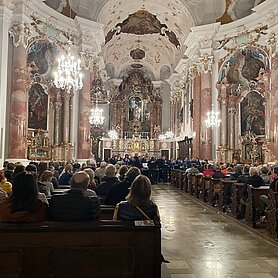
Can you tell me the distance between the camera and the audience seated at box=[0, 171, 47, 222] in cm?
355

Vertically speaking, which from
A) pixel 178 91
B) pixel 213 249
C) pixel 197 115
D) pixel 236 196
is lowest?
pixel 213 249

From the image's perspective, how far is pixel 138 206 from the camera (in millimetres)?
4055

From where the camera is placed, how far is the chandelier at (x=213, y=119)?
19.4 meters

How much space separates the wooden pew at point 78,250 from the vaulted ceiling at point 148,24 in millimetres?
17771

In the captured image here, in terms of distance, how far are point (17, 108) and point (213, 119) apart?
9.47 m

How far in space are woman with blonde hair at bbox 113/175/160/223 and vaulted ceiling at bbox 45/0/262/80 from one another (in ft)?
56.1

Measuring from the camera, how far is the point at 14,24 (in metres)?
15.7

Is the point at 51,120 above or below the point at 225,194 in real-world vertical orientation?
above

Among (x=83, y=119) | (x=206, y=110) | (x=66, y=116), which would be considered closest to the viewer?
(x=66, y=116)

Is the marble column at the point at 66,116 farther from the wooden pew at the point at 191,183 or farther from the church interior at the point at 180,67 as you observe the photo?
the wooden pew at the point at 191,183

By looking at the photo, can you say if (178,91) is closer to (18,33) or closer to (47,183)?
(18,33)

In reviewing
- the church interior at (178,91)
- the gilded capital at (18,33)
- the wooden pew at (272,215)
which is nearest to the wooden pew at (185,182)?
the church interior at (178,91)

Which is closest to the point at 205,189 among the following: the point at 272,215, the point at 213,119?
the point at 272,215

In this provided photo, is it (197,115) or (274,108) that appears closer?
(274,108)
